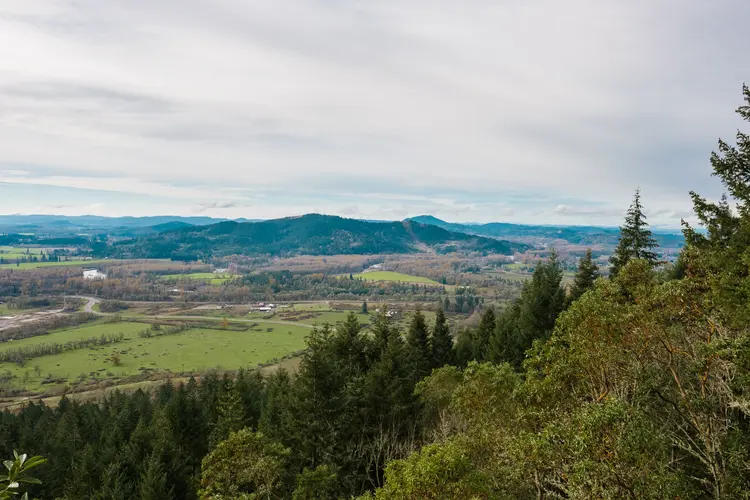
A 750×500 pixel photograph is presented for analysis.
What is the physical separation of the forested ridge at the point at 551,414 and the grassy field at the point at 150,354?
64102mm

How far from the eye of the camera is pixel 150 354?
344ft

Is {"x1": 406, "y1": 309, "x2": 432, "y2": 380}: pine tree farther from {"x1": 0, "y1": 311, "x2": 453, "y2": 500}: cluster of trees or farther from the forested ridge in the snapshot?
the forested ridge

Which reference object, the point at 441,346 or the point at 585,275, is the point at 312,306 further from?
the point at 585,275

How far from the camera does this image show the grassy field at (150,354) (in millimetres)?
91188

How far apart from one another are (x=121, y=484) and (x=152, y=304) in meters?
169

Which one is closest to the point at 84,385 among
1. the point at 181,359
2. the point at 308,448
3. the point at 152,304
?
the point at 181,359

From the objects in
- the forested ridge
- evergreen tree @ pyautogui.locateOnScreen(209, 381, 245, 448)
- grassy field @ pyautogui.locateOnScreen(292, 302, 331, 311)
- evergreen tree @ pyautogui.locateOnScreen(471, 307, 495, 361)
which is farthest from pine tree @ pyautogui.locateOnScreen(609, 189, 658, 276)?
grassy field @ pyautogui.locateOnScreen(292, 302, 331, 311)

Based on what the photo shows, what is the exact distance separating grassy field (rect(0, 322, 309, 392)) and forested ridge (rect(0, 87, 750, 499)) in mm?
64102

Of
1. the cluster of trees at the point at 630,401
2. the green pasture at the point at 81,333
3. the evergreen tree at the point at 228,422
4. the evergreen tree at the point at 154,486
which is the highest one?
the cluster of trees at the point at 630,401

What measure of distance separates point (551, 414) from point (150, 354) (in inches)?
4510

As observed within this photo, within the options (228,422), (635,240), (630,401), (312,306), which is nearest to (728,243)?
(630,401)

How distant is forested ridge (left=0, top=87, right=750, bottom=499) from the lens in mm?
9617

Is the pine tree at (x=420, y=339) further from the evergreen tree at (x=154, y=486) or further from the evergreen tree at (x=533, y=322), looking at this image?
the evergreen tree at (x=154, y=486)

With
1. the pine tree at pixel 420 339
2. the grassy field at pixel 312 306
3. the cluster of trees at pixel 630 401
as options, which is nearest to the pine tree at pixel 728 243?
the cluster of trees at pixel 630 401
